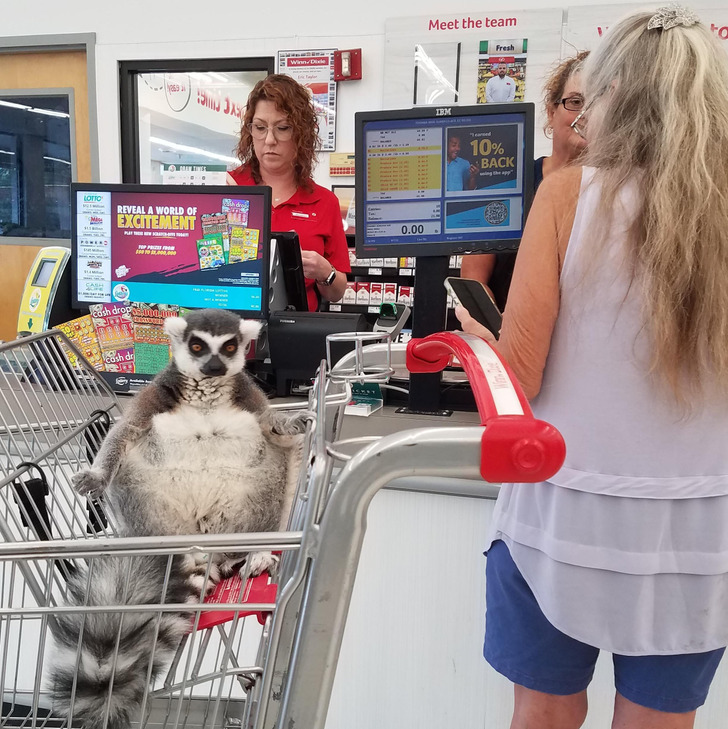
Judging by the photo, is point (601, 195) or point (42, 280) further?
point (42, 280)

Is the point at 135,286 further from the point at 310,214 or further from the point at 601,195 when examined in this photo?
the point at 310,214

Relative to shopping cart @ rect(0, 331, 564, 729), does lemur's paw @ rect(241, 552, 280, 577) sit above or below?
below

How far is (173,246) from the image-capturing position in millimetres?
1379

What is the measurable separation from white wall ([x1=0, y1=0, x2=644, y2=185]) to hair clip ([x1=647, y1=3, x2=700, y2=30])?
3055mm

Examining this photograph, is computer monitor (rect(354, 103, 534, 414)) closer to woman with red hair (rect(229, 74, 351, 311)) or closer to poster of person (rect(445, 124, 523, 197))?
poster of person (rect(445, 124, 523, 197))

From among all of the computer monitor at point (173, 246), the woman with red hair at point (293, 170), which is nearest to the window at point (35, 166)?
the woman with red hair at point (293, 170)

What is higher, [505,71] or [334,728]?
[505,71]

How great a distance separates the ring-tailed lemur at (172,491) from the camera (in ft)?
2.13

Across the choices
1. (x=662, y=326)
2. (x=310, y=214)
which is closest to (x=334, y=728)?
(x=662, y=326)

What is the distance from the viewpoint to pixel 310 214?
8.45 feet

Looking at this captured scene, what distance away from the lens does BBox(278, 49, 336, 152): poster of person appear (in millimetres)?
3922

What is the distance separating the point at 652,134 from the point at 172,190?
951 mm

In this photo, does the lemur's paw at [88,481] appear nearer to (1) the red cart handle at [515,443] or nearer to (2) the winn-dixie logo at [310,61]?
(1) the red cart handle at [515,443]

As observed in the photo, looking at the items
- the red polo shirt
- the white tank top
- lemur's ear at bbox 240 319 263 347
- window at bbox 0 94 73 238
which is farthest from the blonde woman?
window at bbox 0 94 73 238
